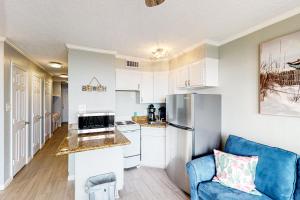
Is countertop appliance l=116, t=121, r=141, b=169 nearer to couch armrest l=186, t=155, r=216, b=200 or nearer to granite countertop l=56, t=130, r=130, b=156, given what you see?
granite countertop l=56, t=130, r=130, b=156

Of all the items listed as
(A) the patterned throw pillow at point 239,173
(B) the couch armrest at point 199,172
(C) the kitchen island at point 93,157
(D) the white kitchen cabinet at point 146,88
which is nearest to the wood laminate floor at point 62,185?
(C) the kitchen island at point 93,157

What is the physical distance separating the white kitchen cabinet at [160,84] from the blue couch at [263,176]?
6.37ft

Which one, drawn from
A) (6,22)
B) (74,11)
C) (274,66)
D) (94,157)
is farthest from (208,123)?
(6,22)

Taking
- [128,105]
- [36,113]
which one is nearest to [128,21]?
[128,105]

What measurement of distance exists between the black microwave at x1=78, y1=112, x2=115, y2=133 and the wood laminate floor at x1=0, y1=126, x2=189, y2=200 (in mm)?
1018

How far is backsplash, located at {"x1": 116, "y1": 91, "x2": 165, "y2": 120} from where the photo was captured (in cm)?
378

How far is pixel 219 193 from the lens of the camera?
5.63 feet

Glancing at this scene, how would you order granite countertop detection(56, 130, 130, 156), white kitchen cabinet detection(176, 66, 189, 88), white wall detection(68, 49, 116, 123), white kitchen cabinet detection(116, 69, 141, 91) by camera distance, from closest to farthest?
granite countertop detection(56, 130, 130, 156)
white wall detection(68, 49, 116, 123)
white kitchen cabinet detection(176, 66, 189, 88)
white kitchen cabinet detection(116, 69, 141, 91)

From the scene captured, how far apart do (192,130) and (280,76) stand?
50.5 inches

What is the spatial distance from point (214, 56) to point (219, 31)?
49 centimetres

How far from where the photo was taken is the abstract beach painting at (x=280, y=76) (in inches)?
69.9

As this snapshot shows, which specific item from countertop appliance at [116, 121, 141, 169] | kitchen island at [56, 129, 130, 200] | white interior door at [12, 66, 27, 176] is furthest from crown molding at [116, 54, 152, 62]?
white interior door at [12, 66, 27, 176]

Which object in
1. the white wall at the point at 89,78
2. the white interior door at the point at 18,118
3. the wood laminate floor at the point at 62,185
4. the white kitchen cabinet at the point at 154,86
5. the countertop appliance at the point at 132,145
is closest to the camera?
the wood laminate floor at the point at 62,185

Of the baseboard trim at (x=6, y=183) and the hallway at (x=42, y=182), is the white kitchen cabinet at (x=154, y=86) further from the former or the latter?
the baseboard trim at (x=6, y=183)
